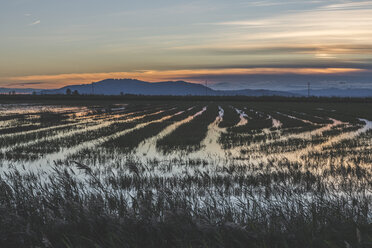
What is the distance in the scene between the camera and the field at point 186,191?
5.00 m

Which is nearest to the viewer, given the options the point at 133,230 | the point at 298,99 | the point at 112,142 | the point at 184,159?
the point at 133,230

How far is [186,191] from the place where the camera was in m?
8.43

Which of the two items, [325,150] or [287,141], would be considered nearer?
[325,150]

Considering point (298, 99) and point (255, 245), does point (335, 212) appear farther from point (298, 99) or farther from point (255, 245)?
A: point (298, 99)

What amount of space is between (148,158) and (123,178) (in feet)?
12.1

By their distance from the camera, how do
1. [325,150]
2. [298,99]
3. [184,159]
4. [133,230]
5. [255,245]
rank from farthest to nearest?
[298,99] < [325,150] < [184,159] < [133,230] < [255,245]

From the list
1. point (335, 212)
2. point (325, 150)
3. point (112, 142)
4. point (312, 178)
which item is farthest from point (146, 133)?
point (335, 212)

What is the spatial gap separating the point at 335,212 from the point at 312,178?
3749mm

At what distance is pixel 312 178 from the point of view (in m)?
9.48

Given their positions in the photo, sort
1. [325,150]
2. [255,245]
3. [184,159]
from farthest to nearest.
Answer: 1. [325,150]
2. [184,159]
3. [255,245]

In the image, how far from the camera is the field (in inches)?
197

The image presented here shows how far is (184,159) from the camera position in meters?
13.3

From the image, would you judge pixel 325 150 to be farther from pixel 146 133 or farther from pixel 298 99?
pixel 298 99

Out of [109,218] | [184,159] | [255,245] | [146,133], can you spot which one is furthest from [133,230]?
[146,133]
